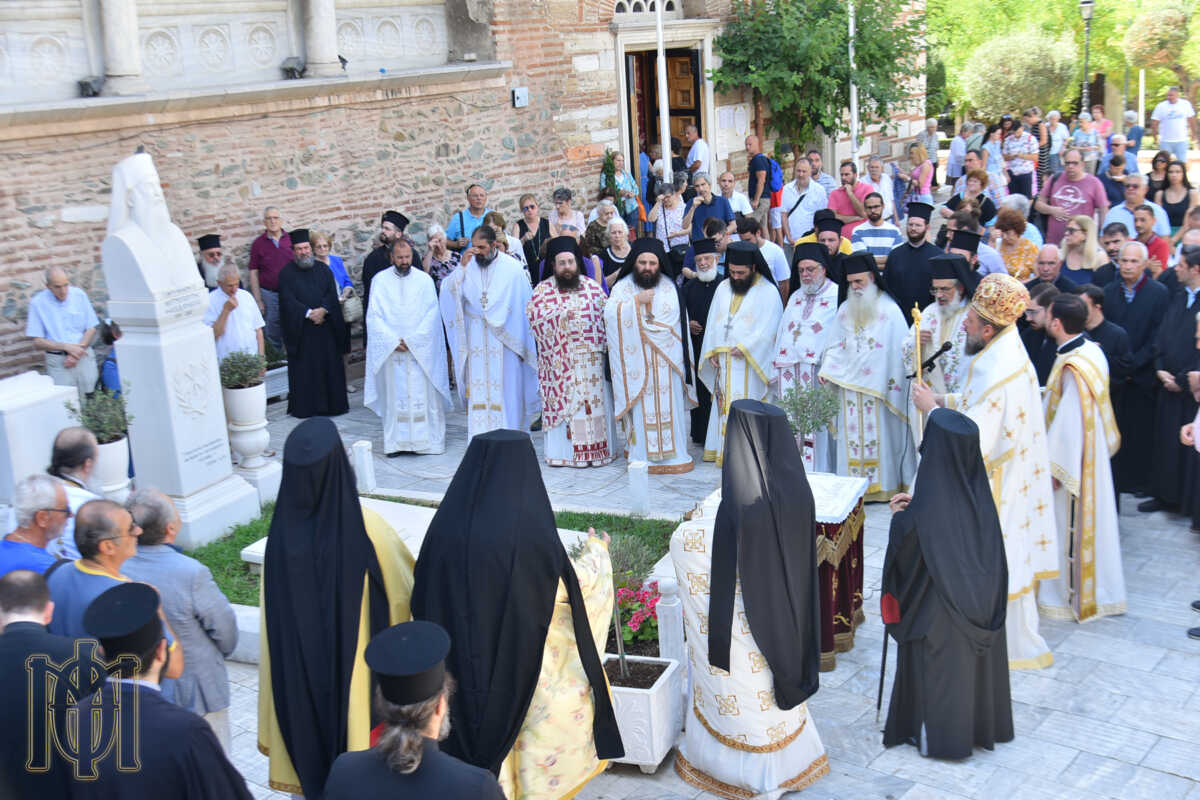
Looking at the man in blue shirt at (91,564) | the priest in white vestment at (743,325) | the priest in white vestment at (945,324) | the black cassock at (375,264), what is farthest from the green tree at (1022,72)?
the man in blue shirt at (91,564)

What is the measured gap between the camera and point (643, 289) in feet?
31.6

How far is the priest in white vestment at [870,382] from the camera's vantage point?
8609 mm

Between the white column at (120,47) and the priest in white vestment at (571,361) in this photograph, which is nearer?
the priest in white vestment at (571,361)

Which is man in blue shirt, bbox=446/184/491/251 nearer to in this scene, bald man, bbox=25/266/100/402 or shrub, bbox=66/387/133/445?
bald man, bbox=25/266/100/402

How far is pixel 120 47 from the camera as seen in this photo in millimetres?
10914

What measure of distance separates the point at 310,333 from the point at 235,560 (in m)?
3.87

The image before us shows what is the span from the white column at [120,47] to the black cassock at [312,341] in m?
2.19

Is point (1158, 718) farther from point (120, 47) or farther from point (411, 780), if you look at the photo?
point (120, 47)

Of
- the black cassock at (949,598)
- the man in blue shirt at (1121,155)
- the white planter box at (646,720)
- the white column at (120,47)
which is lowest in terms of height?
the white planter box at (646,720)

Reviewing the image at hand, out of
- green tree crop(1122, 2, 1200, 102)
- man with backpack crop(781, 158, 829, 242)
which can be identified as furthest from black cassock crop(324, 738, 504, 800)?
green tree crop(1122, 2, 1200, 102)

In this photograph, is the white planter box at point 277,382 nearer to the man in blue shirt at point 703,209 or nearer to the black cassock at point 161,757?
the man in blue shirt at point 703,209

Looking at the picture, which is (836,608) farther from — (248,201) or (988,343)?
(248,201)

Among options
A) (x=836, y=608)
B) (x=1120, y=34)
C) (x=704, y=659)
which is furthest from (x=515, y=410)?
(x=1120, y=34)

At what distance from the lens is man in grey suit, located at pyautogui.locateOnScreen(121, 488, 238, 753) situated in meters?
4.76
